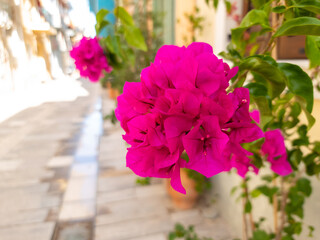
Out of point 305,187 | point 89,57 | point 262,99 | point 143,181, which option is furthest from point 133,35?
point 143,181

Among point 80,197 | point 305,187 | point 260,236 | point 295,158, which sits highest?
point 295,158

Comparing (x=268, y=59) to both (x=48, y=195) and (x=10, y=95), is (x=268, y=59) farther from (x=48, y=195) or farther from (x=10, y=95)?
(x=10, y=95)

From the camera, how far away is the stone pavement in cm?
171

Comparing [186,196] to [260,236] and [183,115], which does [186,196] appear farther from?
[183,115]

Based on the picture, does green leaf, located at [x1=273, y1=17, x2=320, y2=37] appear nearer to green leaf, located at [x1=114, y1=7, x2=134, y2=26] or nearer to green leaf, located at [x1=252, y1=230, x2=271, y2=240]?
green leaf, located at [x1=114, y1=7, x2=134, y2=26]

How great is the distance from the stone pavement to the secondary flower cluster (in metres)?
1.50

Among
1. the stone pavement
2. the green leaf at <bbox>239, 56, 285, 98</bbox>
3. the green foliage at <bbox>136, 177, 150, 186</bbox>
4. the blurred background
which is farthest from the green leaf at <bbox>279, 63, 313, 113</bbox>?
the green foliage at <bbox>136, 177, 150, 186</bbox>

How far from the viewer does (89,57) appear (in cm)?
95

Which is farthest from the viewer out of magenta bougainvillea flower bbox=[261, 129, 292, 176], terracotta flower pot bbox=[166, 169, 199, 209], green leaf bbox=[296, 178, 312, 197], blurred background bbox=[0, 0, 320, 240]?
terracotta flower pot bbox=[166, 169, 199, 209]

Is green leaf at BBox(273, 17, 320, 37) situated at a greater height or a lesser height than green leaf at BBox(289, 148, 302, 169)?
greater

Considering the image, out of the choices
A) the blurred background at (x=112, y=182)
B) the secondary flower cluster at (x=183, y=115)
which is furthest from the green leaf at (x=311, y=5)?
the blurred background at (x=112, y=182)

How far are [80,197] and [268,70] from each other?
204cm

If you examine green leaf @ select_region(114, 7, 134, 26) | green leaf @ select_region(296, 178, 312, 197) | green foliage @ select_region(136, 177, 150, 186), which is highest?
green leaf @ select_region(114, 7, 134, 26)

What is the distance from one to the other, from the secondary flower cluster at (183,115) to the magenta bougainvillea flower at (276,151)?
34cm
